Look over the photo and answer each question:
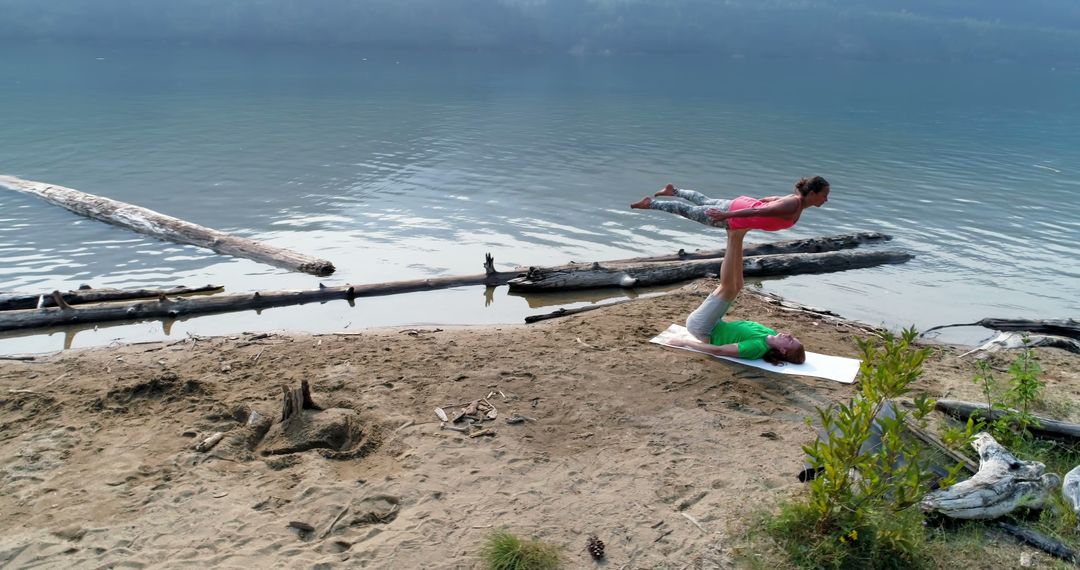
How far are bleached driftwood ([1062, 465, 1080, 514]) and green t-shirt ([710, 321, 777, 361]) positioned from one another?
118 inches

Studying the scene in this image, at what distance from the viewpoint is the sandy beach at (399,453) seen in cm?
493

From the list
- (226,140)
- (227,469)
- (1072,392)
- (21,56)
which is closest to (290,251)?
(227,469)

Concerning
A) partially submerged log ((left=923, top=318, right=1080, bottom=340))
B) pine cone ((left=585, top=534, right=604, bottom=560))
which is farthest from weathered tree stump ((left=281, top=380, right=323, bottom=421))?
partially submerged log ((left=923, top=318, right=1080, bottom=340))

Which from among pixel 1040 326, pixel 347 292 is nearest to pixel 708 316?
pixel 1040 326

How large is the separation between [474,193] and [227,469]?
44.1ft

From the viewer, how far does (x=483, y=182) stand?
65.4 feet

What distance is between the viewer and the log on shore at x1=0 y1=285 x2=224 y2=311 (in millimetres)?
10156

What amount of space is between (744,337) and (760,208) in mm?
1401

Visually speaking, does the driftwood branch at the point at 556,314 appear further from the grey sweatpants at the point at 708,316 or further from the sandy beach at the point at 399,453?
the grey sweatpants at the point at 708,316

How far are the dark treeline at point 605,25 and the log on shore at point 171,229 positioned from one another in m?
65.3

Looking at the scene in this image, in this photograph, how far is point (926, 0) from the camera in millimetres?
97312

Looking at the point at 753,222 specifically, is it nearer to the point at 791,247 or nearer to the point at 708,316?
the point at 708,316

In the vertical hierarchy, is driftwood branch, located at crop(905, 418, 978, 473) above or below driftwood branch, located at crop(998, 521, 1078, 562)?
above

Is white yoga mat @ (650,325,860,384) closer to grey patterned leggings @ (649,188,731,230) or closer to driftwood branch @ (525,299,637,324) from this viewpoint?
grey patterned leggings @ (649,188,731,230)
